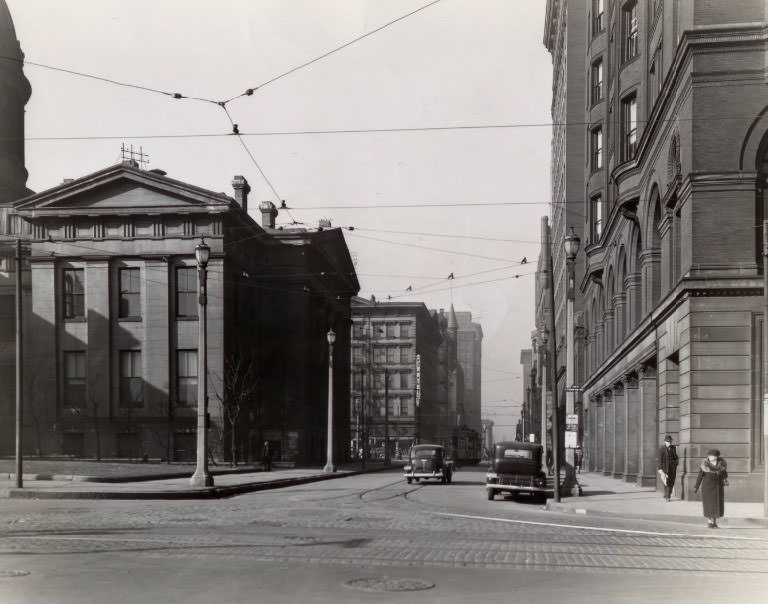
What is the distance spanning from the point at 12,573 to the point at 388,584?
158 inches

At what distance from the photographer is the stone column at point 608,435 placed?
4466cm

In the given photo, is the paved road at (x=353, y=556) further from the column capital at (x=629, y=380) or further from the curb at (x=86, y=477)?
the column capital at (x=629, y=380)

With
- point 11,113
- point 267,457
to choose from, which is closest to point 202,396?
point 267,457

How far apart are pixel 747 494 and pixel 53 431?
42.6m

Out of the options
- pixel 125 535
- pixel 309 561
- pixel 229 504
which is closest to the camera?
pixel 309 561

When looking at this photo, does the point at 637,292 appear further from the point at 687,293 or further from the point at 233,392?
the point at 233,392

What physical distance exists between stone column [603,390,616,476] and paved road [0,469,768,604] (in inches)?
946

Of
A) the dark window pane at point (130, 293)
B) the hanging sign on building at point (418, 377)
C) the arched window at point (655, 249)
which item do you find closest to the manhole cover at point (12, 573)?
the arched window at point (655, 249)

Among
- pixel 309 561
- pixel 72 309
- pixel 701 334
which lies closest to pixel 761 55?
pixel 701 334

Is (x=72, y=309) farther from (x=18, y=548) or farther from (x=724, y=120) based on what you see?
(x=18, y=548)

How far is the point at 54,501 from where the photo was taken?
76.8 feet

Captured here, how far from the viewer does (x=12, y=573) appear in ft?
34.2

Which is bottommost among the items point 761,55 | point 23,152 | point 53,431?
point 53,431

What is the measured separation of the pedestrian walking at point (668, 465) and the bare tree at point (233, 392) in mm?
30093
